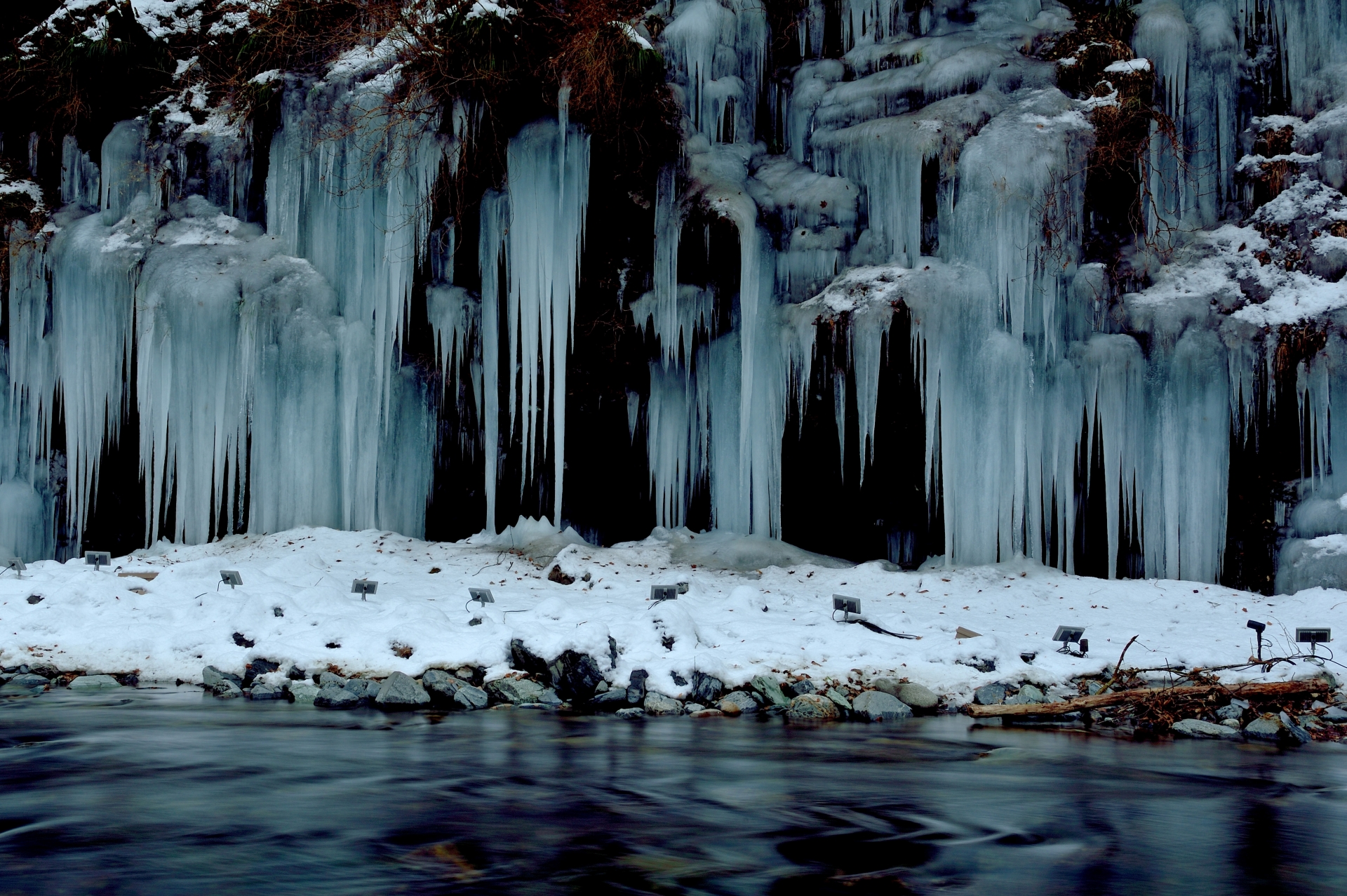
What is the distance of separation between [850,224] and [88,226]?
1019 cm

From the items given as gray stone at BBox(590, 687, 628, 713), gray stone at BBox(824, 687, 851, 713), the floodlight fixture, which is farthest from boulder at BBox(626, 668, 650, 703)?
the floodlight fixture

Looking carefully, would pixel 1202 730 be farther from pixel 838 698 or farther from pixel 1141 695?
pixel 838 698

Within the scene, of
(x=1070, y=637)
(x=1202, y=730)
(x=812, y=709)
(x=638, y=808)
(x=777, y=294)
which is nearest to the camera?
(x=638, y=808)

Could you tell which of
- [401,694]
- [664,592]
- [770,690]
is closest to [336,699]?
[401,694]

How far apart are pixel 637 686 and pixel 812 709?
1312 mm

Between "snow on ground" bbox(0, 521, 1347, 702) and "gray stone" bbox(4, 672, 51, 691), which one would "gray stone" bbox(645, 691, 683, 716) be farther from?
"gray stone" bbox(4, 672, 51, 691)

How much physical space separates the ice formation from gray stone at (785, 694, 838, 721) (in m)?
4.96

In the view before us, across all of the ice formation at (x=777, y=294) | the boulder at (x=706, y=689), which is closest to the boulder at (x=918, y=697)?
the boulder at (x=706, y=689)

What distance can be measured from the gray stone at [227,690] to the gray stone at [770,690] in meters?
3.94

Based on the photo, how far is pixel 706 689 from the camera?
7.77 meters

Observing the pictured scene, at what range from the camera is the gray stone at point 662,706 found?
760cm

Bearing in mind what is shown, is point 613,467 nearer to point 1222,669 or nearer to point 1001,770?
point 1222,669

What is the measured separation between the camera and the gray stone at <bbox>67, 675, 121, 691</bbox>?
8.09 m

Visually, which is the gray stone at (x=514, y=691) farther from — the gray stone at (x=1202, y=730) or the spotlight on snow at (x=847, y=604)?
the gray stone at (x=1202, y=730)
